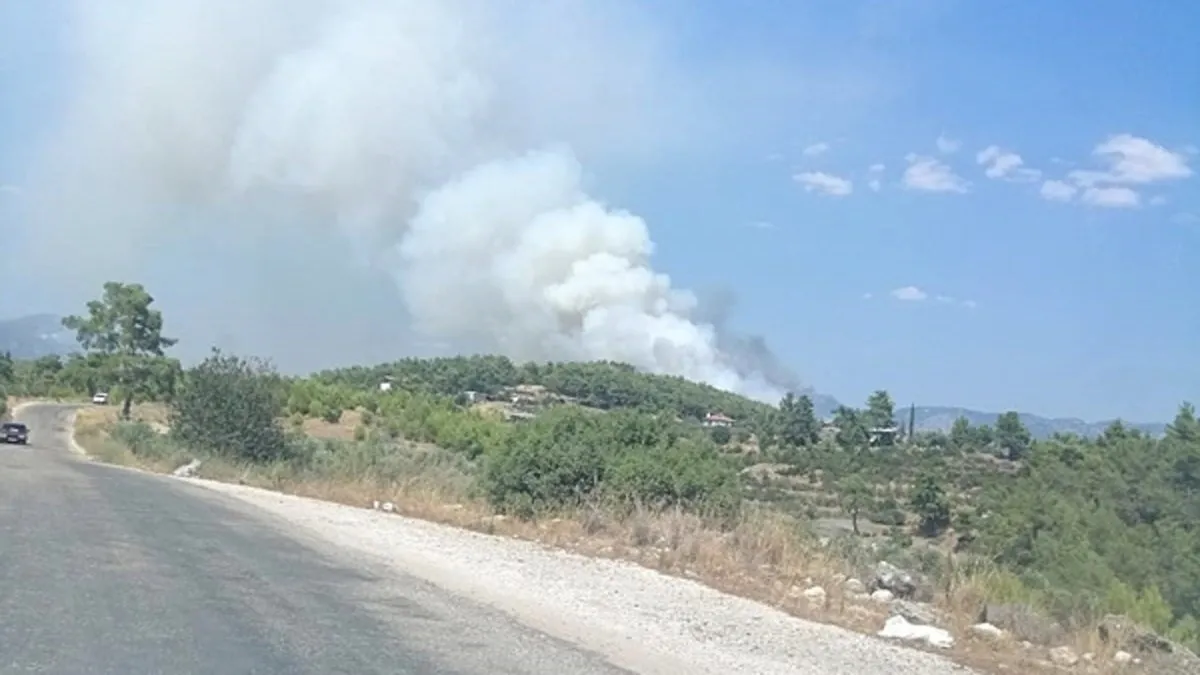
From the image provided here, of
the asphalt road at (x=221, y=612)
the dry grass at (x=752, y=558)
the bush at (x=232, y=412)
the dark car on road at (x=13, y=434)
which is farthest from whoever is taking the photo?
the dark car on road at (x=13, y=434)

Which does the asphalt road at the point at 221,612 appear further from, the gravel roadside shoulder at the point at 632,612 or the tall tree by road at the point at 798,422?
the tall tree by road at the point at 798,422

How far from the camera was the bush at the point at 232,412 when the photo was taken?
4462 centimetres

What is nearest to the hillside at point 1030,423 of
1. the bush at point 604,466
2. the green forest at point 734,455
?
the green forest at point 734,455

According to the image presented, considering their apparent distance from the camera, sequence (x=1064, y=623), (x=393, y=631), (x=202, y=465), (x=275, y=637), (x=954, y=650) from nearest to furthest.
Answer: (x=275, y=637) < (x=393, y=631) < (x=954, y=650) < (x=1064, y=623) < (x=202, y=465)

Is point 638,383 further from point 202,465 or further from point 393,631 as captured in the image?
point 393,631

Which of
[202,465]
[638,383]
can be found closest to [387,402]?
[638,383]

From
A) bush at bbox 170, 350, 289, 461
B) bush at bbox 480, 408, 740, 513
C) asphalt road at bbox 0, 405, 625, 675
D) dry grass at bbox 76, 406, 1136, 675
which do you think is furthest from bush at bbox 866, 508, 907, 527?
asphalt road at bbox 0, 405, 625, 675

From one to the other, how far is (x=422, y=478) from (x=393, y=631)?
1687 cm

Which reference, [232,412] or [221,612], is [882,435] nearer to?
[232,412]

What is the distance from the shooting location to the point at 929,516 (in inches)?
2184

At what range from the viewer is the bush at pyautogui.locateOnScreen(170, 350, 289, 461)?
44625 millimetres

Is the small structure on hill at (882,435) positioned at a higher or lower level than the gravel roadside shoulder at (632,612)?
higher

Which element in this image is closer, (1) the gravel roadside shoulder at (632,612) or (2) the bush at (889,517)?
(1) the gravel roadside shoulder at (632,612)

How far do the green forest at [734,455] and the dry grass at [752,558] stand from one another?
645 mm
